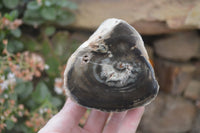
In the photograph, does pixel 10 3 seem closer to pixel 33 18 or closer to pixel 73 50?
pixel 33 18

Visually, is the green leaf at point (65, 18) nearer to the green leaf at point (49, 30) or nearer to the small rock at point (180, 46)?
the green leaf at point (49, 30)

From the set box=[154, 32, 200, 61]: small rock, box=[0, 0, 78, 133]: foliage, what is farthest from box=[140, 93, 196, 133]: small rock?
box=[0, 0, 78, 133]: foliage

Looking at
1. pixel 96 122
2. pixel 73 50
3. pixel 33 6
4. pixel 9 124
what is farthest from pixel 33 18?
pixel 96 122

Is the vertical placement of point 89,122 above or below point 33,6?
below

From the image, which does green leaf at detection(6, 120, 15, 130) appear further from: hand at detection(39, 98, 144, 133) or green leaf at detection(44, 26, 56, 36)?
green leaf at detection(44, 26, 56, 36)

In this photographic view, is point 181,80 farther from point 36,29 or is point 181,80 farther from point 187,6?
point 36,29

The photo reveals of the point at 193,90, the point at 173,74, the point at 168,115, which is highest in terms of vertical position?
the point at 173,74
